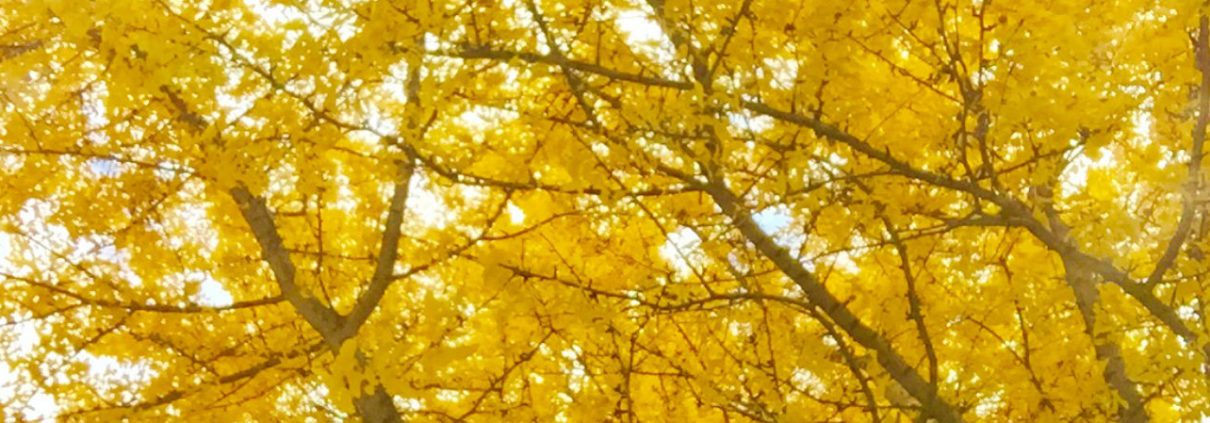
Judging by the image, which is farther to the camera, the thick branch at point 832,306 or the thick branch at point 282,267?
the thick branch at point 282,267

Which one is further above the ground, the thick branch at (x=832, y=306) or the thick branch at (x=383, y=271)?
the thick branch at (x=383, y=271)

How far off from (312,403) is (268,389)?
86cm

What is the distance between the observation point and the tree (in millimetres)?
2670

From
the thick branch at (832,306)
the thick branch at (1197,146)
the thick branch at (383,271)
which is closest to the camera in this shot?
the thick branch at (1197,146)

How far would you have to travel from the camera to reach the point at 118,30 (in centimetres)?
268

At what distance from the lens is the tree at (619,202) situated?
105 inches

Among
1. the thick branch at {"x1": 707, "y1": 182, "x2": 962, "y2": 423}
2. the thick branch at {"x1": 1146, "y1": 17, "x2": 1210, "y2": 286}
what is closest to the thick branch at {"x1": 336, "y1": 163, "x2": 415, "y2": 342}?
the thick branch at {"x1": 707, "y1": 182, "x2": 962, "y2": 423}

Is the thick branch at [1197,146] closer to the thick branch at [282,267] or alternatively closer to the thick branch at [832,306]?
the thick branch at [832,306]

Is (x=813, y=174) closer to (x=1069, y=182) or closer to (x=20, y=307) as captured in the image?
(x=1069, y=182)

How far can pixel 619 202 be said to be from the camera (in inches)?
132

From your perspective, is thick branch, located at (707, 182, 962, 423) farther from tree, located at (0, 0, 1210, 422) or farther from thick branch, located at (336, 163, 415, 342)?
thick branch, located at (336, 163, 415, 342)

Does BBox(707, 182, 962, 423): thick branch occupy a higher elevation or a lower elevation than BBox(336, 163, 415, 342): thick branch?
lower

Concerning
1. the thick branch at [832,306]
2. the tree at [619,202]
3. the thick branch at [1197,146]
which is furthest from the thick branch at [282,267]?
the thick branch at [1197,146]

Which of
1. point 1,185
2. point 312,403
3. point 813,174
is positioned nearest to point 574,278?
point 312,403
